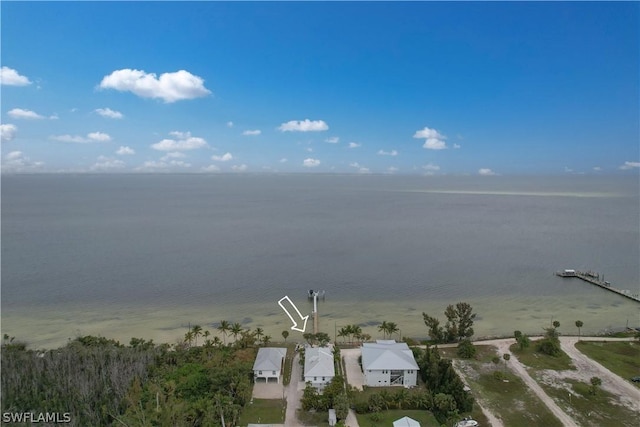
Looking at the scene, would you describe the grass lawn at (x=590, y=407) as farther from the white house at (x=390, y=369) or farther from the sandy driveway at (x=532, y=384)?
the white house at (x=390, y=369)

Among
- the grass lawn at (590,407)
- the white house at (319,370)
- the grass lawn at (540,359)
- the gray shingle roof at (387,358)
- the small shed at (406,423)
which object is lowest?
the grass lawn at (590,407)

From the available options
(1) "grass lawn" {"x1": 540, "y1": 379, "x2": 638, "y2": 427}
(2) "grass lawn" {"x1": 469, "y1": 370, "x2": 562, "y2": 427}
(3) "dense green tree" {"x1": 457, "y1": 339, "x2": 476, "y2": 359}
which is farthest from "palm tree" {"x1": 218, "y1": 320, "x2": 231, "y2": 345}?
(1) "grass lawn" {"x1": 540, "y1": 379, "x2": 638, "y2": 427}

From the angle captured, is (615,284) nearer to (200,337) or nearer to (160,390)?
(200,337)

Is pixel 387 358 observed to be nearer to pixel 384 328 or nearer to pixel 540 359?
pixel 384 328

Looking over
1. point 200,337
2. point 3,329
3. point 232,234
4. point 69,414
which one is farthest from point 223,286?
point 232,234

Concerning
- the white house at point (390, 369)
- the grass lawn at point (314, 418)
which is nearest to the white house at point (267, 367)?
the grass lawn at point (314, 418)

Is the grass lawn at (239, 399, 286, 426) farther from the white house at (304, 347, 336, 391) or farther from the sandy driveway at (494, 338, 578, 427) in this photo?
the sandy driveway at (494, 338, 578, 427)

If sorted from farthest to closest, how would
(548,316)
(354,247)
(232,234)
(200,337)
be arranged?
(232,234)
(354,247)
(548,316)
(200,337)
